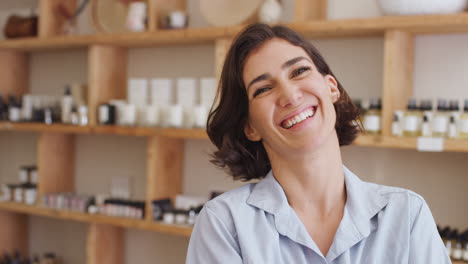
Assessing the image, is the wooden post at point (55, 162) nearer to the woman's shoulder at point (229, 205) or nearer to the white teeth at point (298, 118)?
the woman's shoulder at point (229, 205)

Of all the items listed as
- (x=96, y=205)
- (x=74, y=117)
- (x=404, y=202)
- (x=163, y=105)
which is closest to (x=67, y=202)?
(x=96, y=205)

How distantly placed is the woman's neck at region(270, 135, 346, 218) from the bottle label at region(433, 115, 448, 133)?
3.03 feet

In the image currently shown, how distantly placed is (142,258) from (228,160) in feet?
6.37

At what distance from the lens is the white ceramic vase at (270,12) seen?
2.55m

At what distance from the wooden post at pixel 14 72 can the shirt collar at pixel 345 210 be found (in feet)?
9.08

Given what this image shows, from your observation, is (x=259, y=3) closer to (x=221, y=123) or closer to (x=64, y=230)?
(x=221, y=123)

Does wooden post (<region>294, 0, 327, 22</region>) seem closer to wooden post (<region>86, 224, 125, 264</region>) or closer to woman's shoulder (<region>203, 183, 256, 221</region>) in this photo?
woman's shoulder (<region>203, 183, 256, 221</region>)

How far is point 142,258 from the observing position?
10.8ft

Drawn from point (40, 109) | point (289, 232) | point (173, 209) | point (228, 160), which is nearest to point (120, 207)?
point (173, 209)

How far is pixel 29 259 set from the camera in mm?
3684

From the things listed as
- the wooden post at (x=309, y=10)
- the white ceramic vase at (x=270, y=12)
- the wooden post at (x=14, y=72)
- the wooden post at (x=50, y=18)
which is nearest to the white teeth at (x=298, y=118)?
the wooden post at (x=309, y=10)

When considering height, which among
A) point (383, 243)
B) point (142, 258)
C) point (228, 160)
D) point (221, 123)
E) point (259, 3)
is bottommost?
point (142, 258)

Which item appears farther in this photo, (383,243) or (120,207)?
(120,207)

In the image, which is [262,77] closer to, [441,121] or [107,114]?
[441,121]
